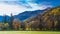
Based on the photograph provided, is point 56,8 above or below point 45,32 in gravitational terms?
above

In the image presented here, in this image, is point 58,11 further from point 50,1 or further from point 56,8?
point 50,1

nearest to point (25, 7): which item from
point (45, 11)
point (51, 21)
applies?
point (45, 11)

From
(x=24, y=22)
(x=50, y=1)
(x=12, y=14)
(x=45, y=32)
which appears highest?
(x=50, y=1)

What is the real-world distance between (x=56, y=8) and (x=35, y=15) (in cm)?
39

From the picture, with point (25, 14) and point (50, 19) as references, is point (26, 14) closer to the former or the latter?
point (25, 14)

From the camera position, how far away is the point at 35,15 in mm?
2387

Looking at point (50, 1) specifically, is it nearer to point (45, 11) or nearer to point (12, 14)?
point (45, 11)

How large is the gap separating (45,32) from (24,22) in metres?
0.41

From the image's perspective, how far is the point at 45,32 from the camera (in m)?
2.36

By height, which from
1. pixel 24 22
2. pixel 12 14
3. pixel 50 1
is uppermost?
pixel 50 1

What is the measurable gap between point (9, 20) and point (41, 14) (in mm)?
571

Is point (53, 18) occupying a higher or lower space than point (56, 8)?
lower

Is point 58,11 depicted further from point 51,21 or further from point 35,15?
point 35,15

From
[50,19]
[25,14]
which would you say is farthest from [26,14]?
[50,19]
